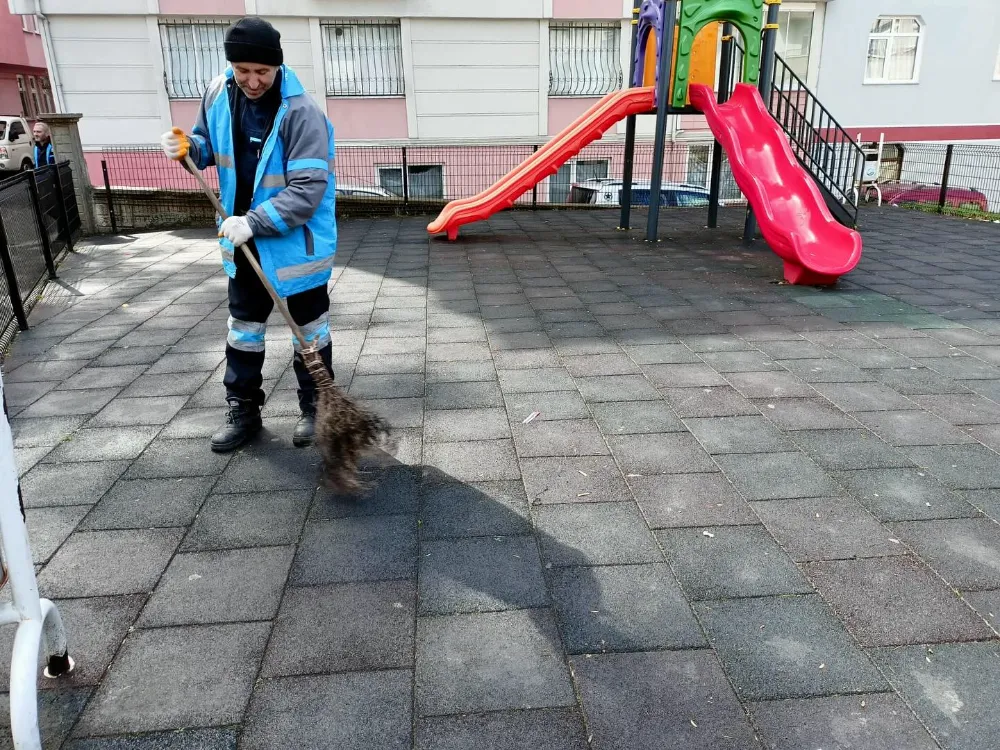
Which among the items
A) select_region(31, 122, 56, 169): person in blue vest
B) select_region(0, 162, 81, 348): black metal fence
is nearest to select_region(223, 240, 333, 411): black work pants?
select_region(0, 162, 81, 348): black metal fence

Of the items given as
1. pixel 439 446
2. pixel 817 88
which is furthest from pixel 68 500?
pixel 817 88

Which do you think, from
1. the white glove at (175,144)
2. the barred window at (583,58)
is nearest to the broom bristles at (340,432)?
the white glove at (175,144)

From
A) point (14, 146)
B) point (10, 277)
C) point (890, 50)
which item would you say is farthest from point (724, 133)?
→ point (14, 146)

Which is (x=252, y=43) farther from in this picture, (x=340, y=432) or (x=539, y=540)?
(x=539, y=540)

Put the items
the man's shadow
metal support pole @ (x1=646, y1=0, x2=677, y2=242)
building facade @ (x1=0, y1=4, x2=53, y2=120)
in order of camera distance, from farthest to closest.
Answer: building facade @ (x1=0, y1=4, x2=53, y2=120) < metal support pole @ (x1=646, y1=0, x2=677, y2=242) < the man's shadow

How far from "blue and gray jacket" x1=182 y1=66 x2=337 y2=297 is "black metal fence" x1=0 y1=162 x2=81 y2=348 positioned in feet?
10.5

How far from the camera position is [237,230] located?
3057 millimetres

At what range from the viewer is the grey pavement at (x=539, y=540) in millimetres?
2023

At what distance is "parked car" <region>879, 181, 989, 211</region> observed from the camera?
12328 millimetres

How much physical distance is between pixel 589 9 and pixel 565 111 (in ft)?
7.43

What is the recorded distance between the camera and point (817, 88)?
19109 millimetres

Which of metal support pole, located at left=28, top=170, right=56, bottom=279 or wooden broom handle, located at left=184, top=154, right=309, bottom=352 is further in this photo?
metal support pole, located at left=28, top=170, right=56, bottom=279

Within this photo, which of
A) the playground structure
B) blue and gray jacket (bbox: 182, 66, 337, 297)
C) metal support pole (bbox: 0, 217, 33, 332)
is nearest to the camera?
blue and gray jacket (bbox: 182, 66, 337, 297)

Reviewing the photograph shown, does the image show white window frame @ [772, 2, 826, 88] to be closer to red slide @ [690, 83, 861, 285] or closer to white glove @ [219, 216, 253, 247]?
red slide @ [690, 83, 861, 285]
